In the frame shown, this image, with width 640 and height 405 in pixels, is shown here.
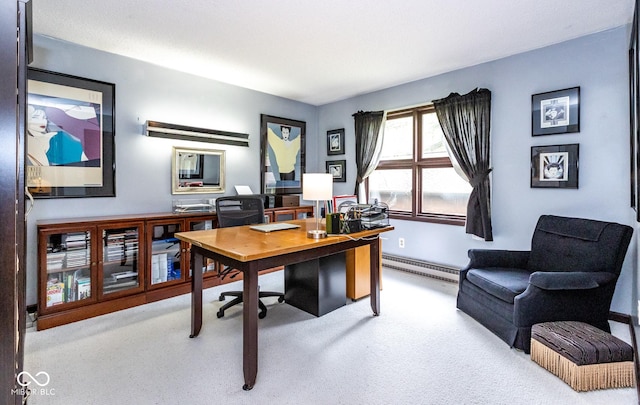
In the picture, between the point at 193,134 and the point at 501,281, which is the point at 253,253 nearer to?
the point at 501,281

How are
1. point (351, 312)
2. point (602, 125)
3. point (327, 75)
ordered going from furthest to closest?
point (327, 75) < point (351, 312) < point (602, 125)

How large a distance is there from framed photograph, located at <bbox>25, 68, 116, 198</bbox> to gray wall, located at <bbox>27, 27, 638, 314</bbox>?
3.6 inches

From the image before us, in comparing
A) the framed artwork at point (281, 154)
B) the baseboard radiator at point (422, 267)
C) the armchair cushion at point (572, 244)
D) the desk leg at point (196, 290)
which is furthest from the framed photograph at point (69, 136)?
the armchair cushion at point (572, 244)

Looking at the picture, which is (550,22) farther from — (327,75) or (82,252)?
(82,252)

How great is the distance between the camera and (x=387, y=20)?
253 centimetres

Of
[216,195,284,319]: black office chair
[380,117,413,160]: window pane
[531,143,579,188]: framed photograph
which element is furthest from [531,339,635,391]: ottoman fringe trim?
[380,117,413,160]: window pane

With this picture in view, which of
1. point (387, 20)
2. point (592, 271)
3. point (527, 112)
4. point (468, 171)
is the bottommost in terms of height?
point (592, 271)

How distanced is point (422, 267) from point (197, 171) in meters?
3.08

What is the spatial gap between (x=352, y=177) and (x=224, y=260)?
312 cm

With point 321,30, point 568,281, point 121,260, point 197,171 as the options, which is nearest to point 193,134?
point 197,171

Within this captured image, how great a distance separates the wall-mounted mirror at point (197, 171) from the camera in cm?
369

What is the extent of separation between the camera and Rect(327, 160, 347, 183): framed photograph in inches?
195

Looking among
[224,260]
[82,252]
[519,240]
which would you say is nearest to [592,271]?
[519,240]

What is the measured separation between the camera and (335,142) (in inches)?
199
